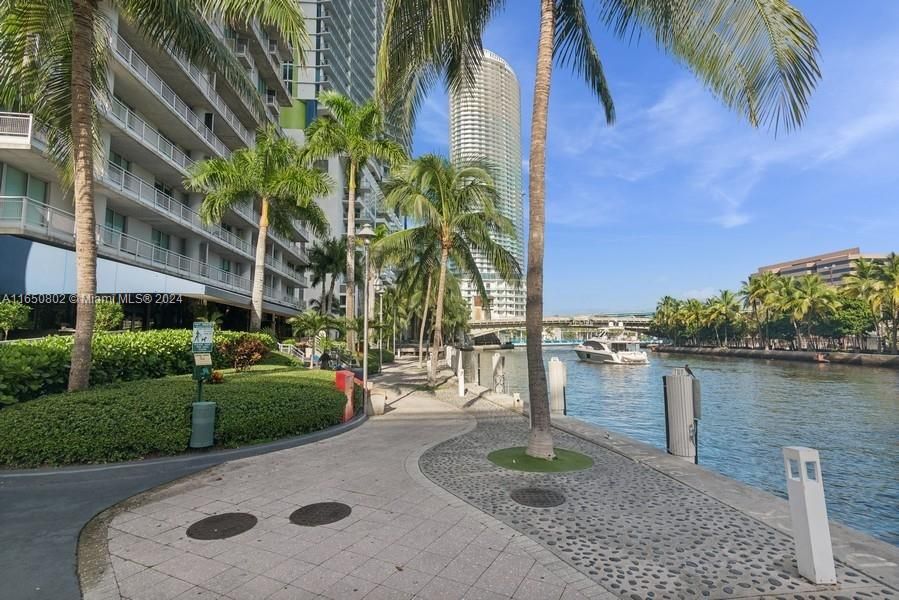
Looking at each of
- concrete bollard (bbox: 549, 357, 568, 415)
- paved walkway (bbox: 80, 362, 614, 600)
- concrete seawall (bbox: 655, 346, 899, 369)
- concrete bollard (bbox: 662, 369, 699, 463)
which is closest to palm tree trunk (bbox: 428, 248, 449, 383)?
concrete bollard (bbox: 549, 357, 568, 415)

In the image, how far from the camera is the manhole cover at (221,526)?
4734 millimetres

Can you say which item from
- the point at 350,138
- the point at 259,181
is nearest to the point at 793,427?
the point at 350,138

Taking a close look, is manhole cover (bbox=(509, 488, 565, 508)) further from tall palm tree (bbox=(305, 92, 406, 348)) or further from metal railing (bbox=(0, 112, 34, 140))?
metal railing (bbox=(0, 112, 34, 140))

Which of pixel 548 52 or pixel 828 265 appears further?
pixel 828 265

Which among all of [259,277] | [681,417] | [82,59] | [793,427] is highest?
[82,59]

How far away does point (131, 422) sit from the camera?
24.1ft

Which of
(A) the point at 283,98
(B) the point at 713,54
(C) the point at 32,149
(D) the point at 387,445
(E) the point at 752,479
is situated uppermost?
(A) the point at 283,98

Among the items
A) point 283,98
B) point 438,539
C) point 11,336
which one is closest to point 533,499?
point 438,539

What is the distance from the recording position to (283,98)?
1809 inches

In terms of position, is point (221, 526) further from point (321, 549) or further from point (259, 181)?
point (259, 181)

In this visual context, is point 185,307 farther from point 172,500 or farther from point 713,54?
point 713,54

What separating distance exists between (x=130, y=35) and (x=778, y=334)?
81.4 metres

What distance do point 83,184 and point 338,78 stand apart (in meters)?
92.6

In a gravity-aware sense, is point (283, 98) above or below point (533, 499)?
above
